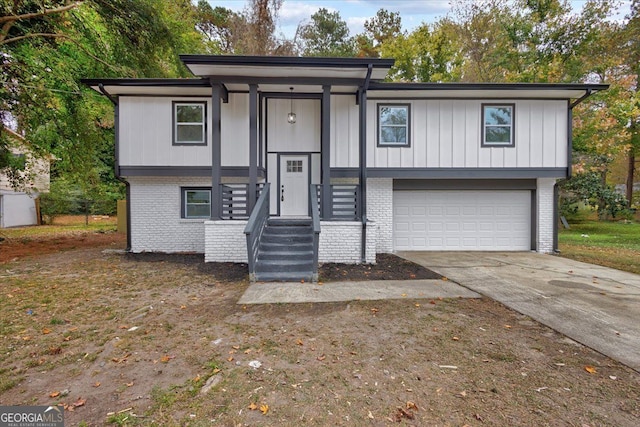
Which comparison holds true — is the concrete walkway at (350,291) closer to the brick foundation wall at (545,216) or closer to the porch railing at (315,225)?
the porch railing at (315,225)

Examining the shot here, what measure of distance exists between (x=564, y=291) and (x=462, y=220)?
475 centimetres

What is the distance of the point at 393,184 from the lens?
10.1 metres

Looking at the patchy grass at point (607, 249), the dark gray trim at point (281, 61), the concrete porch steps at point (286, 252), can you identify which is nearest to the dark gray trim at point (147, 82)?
the dark gray trim at point (281, 61)

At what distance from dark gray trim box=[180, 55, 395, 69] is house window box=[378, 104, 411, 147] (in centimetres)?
215

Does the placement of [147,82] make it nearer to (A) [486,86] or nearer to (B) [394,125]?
(B) [394,125]

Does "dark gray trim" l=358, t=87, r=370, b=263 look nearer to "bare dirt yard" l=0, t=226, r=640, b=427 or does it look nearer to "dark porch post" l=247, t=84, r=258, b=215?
"dark porch post" l=247, t=84, r=258, b=215

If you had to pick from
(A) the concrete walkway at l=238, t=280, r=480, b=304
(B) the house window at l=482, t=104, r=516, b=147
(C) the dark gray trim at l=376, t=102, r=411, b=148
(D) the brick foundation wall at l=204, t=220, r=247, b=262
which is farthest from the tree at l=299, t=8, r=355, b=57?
(A) the concrete walkway at l=238, t=280, r=480, b=304

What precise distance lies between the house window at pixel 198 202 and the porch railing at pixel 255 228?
2.73 m

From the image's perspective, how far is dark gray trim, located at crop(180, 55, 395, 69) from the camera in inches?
286

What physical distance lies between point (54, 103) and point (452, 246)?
43.7ft

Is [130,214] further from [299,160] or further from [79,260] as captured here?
[299,160]

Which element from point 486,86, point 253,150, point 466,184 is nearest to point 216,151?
point 253,150

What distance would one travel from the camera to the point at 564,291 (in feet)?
19.0

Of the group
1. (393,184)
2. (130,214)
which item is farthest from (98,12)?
(393,184)
